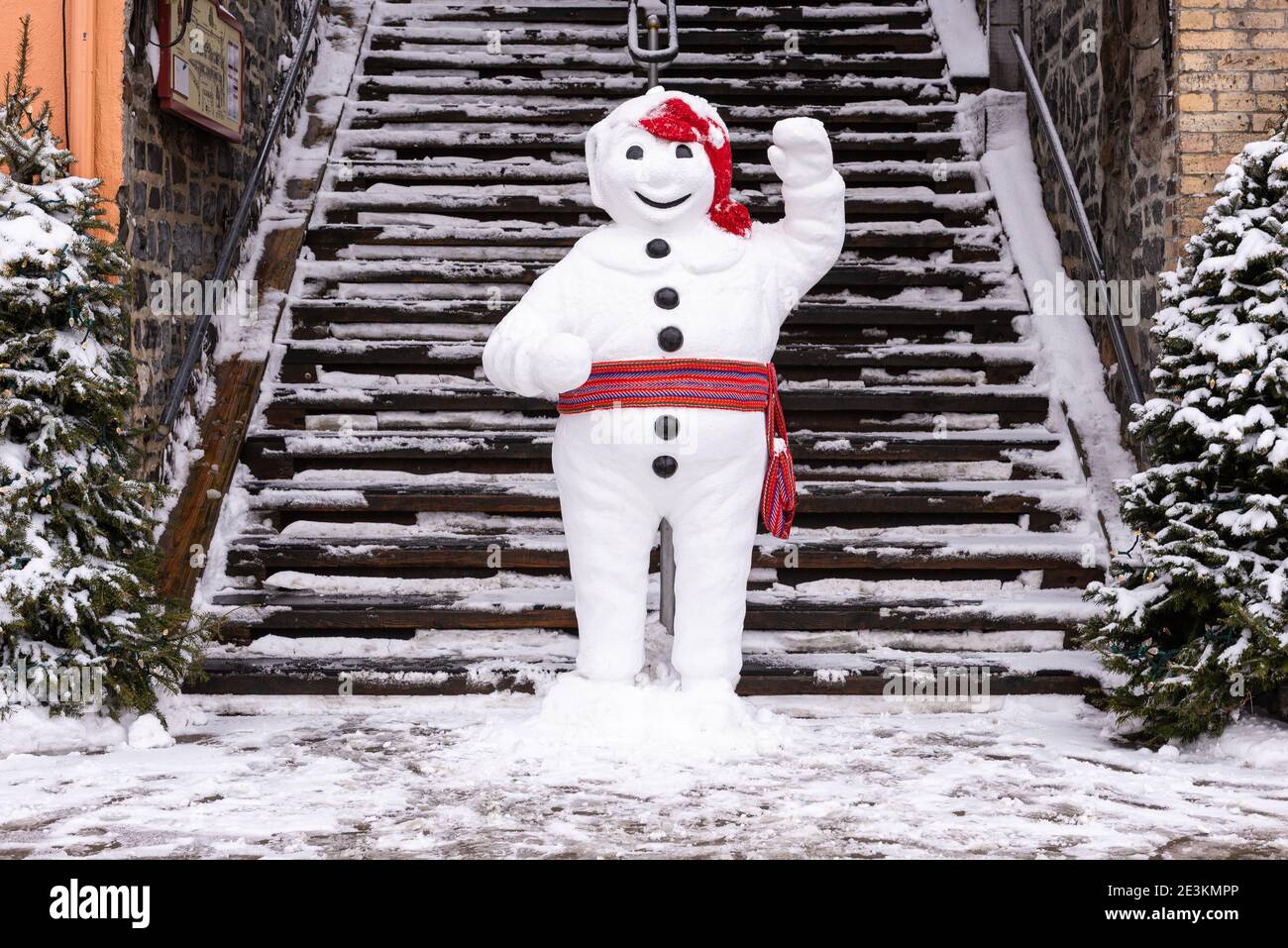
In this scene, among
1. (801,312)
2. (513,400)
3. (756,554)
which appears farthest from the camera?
(801,312)

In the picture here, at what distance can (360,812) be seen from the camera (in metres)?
3.37

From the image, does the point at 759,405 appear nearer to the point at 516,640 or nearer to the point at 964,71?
the point at 516,640

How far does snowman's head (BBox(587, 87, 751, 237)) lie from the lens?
13.2 feet

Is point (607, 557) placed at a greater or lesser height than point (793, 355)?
lesser

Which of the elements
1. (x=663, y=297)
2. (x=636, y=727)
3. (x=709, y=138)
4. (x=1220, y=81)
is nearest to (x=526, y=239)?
(x=709, y=138)

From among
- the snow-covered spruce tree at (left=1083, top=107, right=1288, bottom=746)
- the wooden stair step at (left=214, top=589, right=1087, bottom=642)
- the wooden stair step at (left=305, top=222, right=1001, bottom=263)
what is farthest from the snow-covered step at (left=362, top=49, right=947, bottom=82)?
the snow-covered spruce tree at (left=1083, top=107, right=1288, bottom=746)

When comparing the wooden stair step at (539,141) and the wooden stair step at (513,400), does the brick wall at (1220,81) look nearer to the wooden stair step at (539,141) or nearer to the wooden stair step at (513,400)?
the wooden stair step at (513,400)

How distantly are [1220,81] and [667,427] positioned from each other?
268 centimetres

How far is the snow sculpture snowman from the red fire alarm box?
7.64ft

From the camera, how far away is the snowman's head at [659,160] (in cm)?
402

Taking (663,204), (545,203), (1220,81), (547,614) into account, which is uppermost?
(1220,81)

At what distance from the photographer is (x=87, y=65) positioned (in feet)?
16.4

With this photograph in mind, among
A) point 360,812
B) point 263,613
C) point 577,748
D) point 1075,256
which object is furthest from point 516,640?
point 1075,256

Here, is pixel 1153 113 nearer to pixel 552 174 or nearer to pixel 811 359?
pixel 811 359
